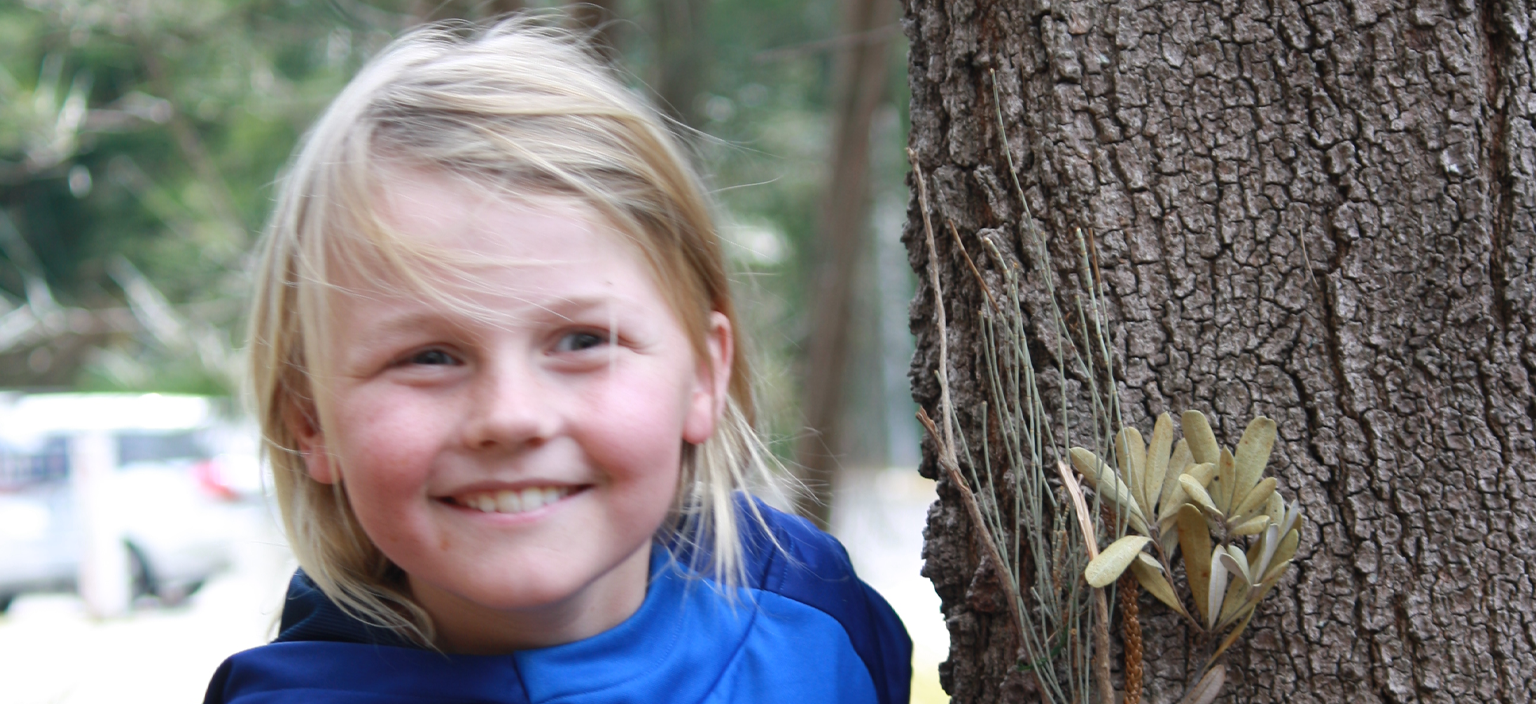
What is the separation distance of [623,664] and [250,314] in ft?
1.88

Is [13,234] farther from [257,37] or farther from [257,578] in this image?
[257,37]

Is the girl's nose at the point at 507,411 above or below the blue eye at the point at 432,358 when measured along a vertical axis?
below

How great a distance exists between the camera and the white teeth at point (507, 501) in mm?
924

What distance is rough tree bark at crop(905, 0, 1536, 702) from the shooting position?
3.01 feet

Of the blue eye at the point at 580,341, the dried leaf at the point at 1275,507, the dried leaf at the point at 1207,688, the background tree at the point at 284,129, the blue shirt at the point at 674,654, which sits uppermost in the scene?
the background tree at the point at 284,129

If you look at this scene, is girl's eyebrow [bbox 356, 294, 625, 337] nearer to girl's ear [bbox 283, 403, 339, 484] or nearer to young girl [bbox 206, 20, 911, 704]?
young girl [bbox 206, 20, 911, 704]

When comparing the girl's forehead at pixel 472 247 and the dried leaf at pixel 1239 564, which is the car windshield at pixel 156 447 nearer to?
the girl's forehead at pixel 472 247

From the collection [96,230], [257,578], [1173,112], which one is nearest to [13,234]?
[96,230]

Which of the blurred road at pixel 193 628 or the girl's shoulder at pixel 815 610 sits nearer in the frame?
the girl's shoulder at pixel 815 610

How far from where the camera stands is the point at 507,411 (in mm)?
879

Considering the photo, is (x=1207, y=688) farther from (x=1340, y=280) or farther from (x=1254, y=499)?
(x=1340, y=280)

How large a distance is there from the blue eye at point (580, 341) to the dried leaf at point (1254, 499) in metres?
0.56

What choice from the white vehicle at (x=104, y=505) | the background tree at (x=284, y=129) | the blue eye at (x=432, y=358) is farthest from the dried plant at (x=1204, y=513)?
the white vehicle at (x=104, y=505)

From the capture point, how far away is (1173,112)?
99 cm
